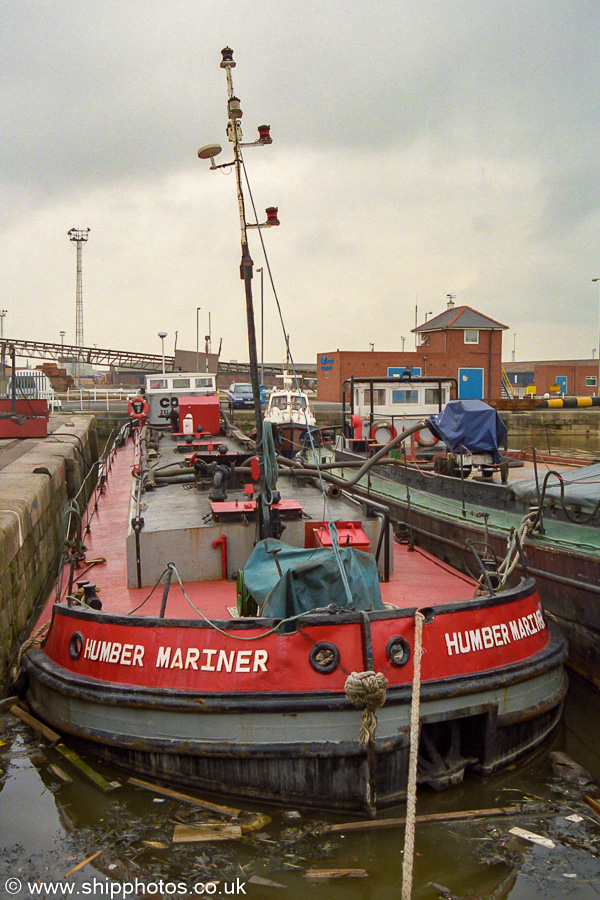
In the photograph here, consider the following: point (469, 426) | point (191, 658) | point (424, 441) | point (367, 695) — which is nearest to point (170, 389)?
point (424, 441)

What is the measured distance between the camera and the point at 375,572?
680cm

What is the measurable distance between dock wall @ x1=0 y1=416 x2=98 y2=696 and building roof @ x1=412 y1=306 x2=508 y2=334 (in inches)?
1069

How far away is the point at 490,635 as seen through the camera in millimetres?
6324

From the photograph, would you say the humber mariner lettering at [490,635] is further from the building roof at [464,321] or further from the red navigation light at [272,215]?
the building roof at [464,321]

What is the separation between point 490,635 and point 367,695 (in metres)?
1.54

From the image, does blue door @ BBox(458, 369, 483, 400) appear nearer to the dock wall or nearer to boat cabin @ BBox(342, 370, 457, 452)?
boat cabin @ BBox(342, 370, 457, 452)

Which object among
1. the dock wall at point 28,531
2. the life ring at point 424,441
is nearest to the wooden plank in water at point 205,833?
the dock wall at point 28,531

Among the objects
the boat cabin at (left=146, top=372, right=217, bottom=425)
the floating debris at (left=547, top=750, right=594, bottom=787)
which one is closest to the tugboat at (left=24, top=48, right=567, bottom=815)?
the floating debris at (left=547, top=750, right=594, bottom=787)

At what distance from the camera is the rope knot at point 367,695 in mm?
5402

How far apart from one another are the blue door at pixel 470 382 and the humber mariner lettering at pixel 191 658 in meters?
36.7

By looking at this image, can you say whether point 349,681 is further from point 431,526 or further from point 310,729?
point 431,526

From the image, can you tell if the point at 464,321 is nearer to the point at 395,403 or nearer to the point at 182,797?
the point at 395,403

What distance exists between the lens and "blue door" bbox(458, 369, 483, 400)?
41.0 meters

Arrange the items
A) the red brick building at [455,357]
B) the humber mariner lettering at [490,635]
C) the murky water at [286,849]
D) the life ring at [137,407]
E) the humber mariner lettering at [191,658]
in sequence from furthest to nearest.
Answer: the red brick building at [455,357] < the life ring at [137,407] < the humber mariner lettering at [490,635] < the humber mariner lettering at [191,658] < the murky water at [286,849]
